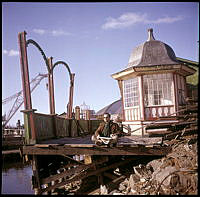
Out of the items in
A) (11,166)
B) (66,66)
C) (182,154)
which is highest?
(66,66)

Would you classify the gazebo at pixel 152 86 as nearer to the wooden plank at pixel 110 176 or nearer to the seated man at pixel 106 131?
Answer: the wooden plank at pixel 110 176

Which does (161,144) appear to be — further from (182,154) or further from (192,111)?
(192,111)

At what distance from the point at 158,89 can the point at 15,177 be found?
12405 mm

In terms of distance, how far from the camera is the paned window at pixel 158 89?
11016 mm

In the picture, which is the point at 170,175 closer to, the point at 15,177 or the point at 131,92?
the point at 131,92

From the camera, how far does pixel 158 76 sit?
36.2ft

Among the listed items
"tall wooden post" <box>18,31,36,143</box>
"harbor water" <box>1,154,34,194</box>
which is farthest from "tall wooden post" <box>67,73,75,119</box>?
"tall wooden post" <box>18,31,36,143</box>

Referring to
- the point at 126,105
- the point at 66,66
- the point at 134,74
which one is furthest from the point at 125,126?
the point at 66,66

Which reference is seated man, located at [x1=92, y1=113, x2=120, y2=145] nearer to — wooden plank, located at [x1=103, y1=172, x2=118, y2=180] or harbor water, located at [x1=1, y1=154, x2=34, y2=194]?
wooden plank, located at [x1=103, y1=172, x2=118, y2=180]

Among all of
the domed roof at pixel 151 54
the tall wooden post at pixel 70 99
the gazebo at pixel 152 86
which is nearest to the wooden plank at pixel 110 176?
the gazebo at pixel 152 86

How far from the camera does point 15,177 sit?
55.2ft

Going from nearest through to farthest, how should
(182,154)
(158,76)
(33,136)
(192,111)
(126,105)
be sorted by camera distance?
(182,154) → (33,136) → (192,111) → (158,76) → (126,105)

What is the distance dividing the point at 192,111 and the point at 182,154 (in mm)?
3028

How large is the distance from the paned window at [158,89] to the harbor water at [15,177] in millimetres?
8421
